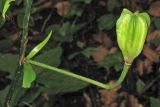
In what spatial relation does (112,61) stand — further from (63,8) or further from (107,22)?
(63,8)

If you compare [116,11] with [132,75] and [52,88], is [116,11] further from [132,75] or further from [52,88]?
[52,88]

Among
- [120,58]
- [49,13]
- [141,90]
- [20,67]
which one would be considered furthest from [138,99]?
[20,67]

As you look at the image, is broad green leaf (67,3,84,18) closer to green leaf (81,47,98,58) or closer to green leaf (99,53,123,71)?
green leaf (81,47,98,58)

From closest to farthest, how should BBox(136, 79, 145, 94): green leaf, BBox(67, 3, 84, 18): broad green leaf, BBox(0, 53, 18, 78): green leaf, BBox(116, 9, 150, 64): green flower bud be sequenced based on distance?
BBox(116, 9, 150, 64): green flower bud, BBox(0, 53, 18, 78): green leaf, BBox(136, 79, 145, 94): green leaf, BBox(67, 3, 84, 18): broad green leaf

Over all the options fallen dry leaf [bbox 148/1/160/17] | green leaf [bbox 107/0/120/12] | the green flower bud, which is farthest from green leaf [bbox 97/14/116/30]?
the green flower bud

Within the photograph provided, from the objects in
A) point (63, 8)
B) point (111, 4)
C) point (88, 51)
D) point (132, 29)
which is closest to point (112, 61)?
point (88, 51)

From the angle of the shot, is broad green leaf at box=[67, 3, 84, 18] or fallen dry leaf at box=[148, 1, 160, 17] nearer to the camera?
fallen dry leaf at box=[148, 1, 160, 17]
